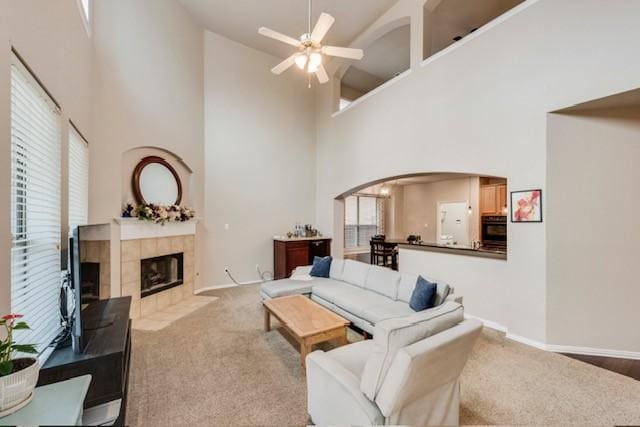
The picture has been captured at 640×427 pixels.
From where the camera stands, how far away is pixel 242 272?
593cm

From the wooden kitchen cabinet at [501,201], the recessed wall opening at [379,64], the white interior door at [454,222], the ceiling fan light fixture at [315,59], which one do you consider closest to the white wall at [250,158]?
the recessed wall opening at [379,64]

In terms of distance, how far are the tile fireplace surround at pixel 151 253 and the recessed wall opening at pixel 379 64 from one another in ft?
15.0

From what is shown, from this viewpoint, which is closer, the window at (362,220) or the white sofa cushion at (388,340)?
the white sofa cushion at (388,340)

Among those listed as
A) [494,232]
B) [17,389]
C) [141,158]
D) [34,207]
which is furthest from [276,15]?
[494,232]

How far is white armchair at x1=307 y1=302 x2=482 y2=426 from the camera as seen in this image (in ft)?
4.66

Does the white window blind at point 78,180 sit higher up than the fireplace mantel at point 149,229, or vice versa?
the white window blind at point 78,180

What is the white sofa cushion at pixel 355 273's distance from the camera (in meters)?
4.02

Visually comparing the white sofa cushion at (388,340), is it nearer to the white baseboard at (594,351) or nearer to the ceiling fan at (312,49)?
the white baseboard at (594,351)

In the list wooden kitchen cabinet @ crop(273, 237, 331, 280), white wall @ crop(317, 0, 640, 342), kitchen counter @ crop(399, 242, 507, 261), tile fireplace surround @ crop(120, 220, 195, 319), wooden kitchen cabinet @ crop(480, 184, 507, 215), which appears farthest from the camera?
wooden kitchen cabinet @ crop(480, 184, 507, 215)

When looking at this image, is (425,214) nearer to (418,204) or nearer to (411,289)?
(418,204)

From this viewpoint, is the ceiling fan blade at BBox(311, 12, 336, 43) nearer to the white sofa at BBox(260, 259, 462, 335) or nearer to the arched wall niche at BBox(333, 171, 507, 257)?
the arched wall niche at BBox(333, 171, 507, 257)

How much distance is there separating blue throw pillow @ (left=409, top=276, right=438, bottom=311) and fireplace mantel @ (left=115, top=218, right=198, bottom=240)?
153 inches

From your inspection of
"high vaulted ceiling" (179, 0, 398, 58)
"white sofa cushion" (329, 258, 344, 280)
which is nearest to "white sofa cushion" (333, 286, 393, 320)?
"white sofa cushion" (329, 258, 344, 280)

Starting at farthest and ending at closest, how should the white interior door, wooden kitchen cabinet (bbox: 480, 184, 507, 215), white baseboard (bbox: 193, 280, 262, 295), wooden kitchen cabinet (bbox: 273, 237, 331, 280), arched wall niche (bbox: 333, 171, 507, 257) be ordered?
the white interior door → wooden kitchen cabinet (bbox: 480, 184, 507, 215) → arched wall niche (bbox: 333, 171, 507, 257) → wooden kitchen cabinet (bbox: 273, 237, 331, 280) → white baseboard (bbox: 193, 280, 262, 295)
